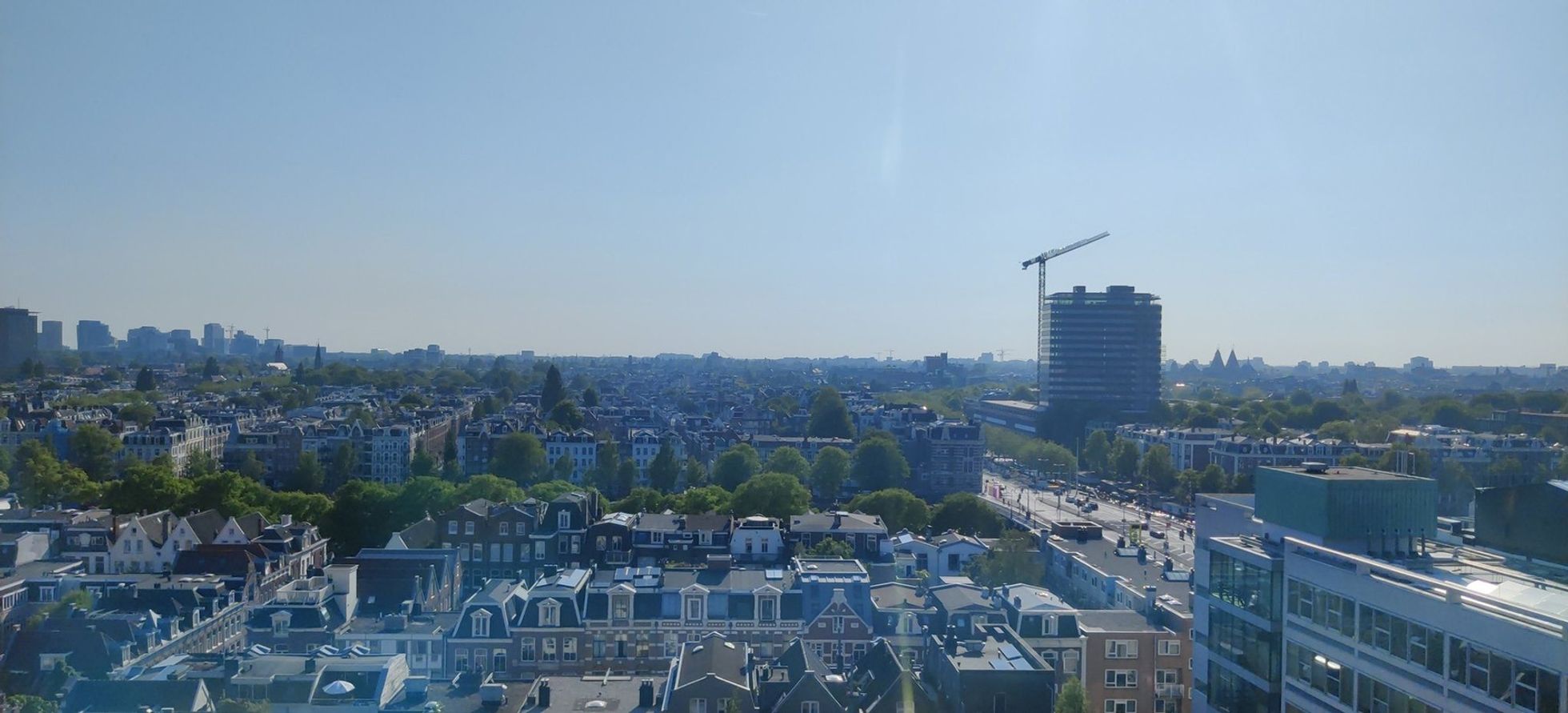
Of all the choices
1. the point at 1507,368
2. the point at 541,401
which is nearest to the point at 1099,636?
the point at 541,401

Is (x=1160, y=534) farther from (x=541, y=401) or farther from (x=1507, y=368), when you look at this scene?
(x=1507, y=368)

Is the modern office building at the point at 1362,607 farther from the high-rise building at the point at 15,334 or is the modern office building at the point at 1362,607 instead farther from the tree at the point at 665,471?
the tree at the point at 665,471

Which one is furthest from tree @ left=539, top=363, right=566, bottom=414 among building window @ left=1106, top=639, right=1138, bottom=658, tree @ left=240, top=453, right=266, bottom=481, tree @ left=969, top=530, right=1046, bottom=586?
building window @ left=1106, top=639, right=1138, bottom=658

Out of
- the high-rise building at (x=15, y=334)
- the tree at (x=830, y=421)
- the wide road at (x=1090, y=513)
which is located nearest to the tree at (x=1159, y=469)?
the wide road at (x=1090, y=513)

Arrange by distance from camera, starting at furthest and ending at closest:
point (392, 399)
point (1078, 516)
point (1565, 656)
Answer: point (392, 399) < point (1078, 516) < point (1565, 656)

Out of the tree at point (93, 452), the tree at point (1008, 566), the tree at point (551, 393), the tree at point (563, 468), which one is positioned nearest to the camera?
the tree at point (1008, 566)
